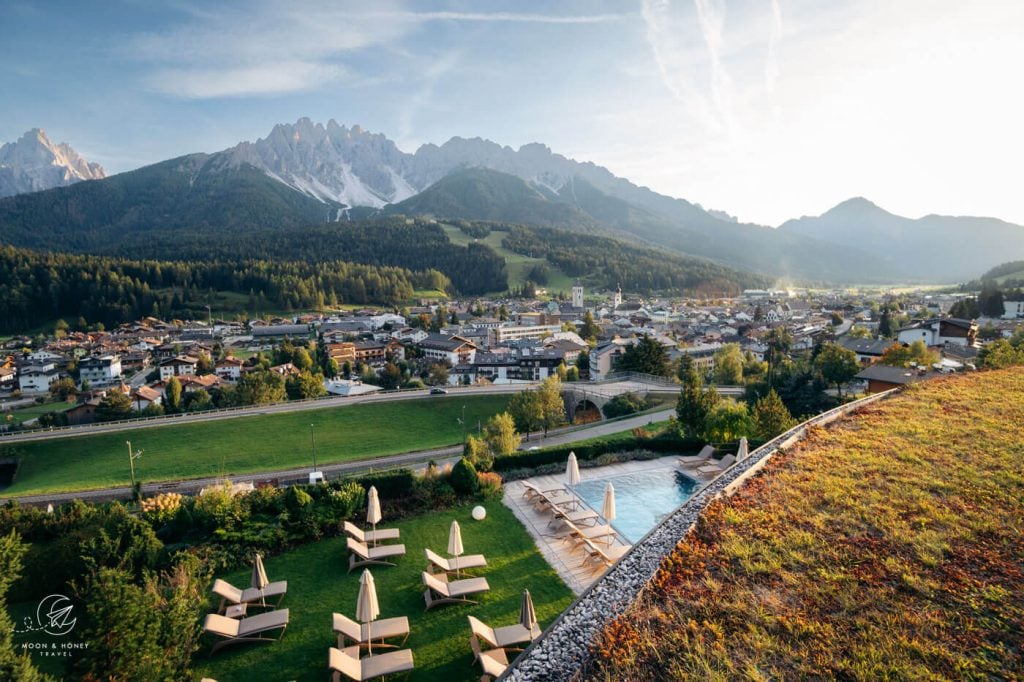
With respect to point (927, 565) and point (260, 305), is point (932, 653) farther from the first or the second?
point (260, 305)

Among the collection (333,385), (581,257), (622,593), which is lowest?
(333,385)

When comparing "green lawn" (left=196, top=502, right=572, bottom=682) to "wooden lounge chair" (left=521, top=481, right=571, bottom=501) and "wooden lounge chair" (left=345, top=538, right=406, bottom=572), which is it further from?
"wooden lounge chair" (left=521, top=481, right=571, bottom=501)

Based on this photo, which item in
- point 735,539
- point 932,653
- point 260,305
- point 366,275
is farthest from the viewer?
point 366,275

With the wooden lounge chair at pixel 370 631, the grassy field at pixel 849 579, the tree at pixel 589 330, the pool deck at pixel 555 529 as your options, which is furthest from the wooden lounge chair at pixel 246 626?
the tree at pixel 589 330

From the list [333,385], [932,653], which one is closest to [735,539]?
[932,653]

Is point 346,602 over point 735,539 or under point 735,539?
under

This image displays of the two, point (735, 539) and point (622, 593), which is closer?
point (622, 593)
